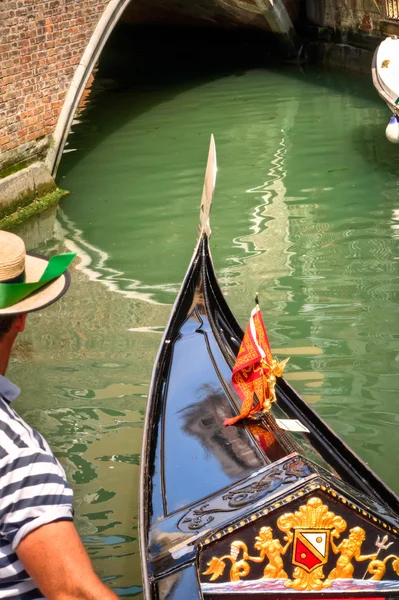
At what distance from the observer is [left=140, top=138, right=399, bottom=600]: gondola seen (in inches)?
58.0

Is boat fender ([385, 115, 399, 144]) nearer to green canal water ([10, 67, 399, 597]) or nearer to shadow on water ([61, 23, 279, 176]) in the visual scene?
green canal water ([10, 67, 399, 597])

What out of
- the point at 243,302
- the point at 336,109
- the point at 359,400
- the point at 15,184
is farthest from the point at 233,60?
the point at 359,400

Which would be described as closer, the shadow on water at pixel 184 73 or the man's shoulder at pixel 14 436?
the man's shoulder at pixel 14 436

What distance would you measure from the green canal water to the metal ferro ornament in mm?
691

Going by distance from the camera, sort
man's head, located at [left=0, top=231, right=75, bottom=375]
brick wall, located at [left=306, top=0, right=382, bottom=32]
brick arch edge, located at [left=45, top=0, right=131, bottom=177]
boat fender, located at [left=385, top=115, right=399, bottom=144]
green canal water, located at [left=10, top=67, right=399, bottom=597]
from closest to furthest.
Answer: man's head, located at [left=0, top=231, right=75, bottom=375], green canal water, located at [left=10, top=67, right=399, bottom=597], brick arch edge, located at [left=45, top=0, right=131, bottom=177], boat fender, located at [left=385, top=115, right=399, bottom=144], brick wall, located at [left=306, top=0, right=382, bottom=32]

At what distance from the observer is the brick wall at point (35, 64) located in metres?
4.84

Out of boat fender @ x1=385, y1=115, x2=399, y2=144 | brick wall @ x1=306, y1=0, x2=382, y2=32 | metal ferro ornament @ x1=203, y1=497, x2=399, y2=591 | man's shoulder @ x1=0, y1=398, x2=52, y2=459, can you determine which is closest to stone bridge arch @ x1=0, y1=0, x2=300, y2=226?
boat fender @ x1=385, y1=115, x2=399, y2=144

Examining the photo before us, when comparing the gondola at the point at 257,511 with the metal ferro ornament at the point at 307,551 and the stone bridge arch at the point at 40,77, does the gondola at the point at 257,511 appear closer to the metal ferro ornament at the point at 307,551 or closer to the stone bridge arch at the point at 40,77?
the metal ferro ornament at the point at 307,551

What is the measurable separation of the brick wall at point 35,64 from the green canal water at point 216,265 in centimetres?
45

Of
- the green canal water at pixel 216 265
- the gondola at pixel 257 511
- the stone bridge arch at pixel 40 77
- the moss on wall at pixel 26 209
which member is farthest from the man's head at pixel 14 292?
the stone bridge arch at pixel 40 77

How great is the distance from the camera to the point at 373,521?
4.87 feet

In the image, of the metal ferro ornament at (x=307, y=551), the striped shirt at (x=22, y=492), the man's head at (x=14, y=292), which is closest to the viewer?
the striped shirt at (x=22, y=492)

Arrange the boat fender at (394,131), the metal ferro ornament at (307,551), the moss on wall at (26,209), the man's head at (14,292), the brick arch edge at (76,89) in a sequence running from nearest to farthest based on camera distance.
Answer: the man's head at (14,292) < the metal ferro ornament at (307,551) < the moss on wall at (26,209) < the brick arch edge at (76,89) < the boat fender at (394,131)

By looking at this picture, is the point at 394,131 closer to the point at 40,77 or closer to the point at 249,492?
the point at 40,77
